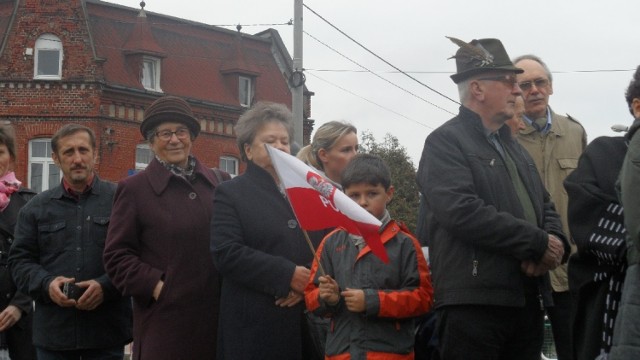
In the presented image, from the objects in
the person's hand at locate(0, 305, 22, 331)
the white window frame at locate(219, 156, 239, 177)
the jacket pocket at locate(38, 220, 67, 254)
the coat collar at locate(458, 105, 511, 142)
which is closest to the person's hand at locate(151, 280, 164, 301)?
the jacket pocket at locate(38, 220, 67, 254)

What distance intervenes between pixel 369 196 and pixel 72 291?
196cm

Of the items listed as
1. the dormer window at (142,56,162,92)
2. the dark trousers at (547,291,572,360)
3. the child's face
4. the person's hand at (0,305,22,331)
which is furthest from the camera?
the dormer window at (142,56,162,92)

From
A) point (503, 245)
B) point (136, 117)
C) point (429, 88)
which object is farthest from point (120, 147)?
point (503, 245)

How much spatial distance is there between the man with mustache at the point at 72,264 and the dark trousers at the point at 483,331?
2.15 m

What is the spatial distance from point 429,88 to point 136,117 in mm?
9717

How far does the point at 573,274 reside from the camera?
4156 mm

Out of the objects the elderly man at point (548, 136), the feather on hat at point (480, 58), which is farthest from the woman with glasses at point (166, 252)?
the elderly man at point (548, 136)

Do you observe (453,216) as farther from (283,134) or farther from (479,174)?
(283,134)

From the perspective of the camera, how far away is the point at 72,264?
549 centimetres

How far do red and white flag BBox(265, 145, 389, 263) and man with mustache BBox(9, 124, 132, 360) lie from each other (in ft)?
5.04

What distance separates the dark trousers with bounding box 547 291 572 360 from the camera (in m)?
4.77

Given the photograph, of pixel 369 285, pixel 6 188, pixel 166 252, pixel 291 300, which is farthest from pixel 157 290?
pixel 6 188

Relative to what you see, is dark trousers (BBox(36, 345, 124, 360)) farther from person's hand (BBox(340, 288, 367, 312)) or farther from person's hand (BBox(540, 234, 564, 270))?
person's hand (BBox(540, 234, 564, 270))

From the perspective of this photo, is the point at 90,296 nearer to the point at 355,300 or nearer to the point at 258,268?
the point at 258,268
